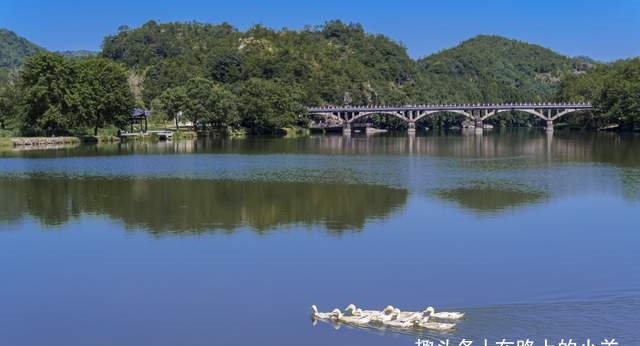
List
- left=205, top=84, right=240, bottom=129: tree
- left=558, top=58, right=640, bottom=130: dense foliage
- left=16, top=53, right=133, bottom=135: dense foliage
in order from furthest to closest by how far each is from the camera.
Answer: left=558, top=58, right=640, bottom=130: dense foliage → left=205, top=84, right=240, bottom=129: tree → left=16, top=53, right=133, bottom=135: dense foliage

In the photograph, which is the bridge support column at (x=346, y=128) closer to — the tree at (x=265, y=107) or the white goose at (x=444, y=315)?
the tree at (x=265, y=107)

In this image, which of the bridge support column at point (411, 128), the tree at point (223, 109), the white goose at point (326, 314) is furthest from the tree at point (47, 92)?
the white goose at point (326, 314)

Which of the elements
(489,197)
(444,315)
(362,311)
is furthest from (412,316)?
(489,197)

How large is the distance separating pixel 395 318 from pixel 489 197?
713 inches

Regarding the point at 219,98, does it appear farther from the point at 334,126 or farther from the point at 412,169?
the point at 412,169

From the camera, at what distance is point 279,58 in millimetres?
137250

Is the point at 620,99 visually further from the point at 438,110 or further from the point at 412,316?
the point at 412,316

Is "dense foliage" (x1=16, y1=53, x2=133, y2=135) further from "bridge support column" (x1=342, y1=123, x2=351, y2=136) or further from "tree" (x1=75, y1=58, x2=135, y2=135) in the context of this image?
"bridge support column" (x1=342, y1=123, x2=351, y2=136)

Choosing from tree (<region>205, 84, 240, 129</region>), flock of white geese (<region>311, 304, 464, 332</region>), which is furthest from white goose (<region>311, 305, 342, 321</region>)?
tree (<region>205, 84, 240, 129</region>)

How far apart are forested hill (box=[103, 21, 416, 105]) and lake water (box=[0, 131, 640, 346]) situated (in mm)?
81437

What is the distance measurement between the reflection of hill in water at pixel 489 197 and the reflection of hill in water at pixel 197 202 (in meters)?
2.14

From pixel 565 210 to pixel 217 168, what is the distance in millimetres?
22777

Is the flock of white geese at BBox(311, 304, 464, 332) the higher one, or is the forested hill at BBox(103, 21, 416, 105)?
the forested hill at BBox(103, 21, 416, 105)

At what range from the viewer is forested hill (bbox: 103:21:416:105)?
130875 millimetres
